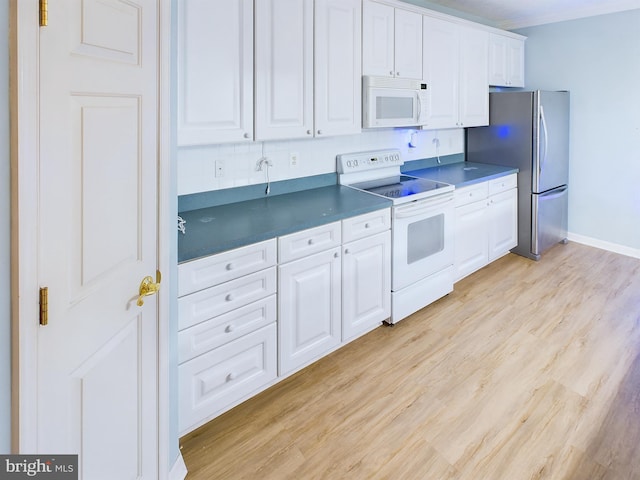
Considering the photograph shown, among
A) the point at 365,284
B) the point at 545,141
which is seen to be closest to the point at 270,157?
the point at 365,284

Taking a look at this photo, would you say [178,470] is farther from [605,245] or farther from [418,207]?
[605,245]

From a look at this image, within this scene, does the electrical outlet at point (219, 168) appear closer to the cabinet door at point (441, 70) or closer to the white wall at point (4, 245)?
the white wall at point (4, 245)

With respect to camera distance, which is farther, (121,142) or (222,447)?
(222,447)

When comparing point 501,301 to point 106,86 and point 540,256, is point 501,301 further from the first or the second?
point 106,86

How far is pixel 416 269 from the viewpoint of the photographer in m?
3.09

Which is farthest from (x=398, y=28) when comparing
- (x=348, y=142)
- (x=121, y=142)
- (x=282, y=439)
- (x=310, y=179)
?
(x=282, y=439)

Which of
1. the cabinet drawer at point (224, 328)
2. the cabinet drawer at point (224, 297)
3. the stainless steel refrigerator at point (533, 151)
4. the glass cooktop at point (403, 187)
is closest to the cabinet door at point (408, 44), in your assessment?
the glass cooktop at point (403, 187)

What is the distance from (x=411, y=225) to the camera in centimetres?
298

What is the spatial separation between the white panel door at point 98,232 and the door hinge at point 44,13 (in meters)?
0.02

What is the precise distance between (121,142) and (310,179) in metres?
1.94

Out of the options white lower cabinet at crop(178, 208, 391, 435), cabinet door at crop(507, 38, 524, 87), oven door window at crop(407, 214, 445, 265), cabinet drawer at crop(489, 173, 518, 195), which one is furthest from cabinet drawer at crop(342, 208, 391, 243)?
cabinet door at crop(507, 38, 524, 87)

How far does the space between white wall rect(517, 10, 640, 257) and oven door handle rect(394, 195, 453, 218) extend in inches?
91.1

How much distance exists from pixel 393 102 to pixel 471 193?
3.57 ft

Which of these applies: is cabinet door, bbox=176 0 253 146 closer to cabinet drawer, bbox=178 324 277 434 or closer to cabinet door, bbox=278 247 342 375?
cabinet door, bbox=278 247 342 375
